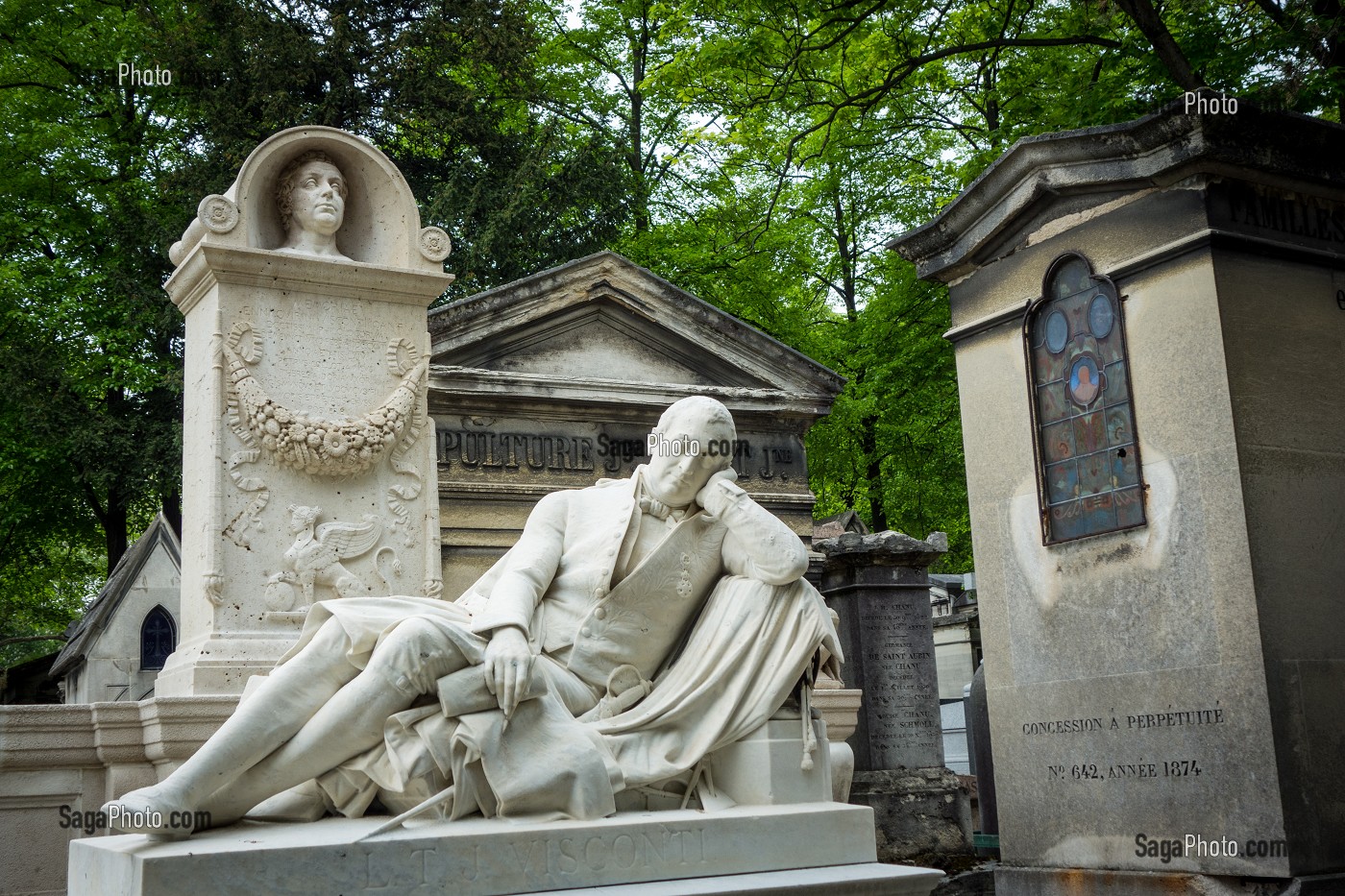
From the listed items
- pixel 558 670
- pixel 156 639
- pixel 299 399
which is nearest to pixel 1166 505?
pixel 558 670

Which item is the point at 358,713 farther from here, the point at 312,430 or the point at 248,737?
the point at 312,430

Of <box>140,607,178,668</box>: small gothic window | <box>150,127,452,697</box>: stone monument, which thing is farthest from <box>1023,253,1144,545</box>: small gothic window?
<box>140,607,178,668</box>: small gothic window

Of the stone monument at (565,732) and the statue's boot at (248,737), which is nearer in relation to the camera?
the statue's boot at (248,737)

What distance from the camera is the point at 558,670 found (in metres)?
4.49

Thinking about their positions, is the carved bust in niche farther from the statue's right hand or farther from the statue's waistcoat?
the statue's right hand

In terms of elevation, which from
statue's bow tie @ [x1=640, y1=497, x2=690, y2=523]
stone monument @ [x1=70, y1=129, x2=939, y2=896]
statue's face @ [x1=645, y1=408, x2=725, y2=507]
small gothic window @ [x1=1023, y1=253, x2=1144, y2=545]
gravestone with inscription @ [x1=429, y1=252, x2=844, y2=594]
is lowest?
stone monument @ [x1=70, y1=129, x2=939, y2=896]

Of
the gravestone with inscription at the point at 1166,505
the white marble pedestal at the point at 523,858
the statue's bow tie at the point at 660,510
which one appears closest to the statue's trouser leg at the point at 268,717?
the white marble pedestal at the point at 523,858

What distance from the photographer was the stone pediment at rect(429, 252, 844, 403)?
37.8 ft

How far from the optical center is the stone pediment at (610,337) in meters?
11.5

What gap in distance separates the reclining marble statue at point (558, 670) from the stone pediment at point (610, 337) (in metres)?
6.59

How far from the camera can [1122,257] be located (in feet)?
22.8

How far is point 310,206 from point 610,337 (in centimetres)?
507

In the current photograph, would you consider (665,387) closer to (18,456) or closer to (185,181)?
(185,181)

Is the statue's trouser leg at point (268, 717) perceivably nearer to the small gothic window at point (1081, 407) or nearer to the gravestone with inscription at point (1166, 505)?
the gravestone with inscription at point (1166, 505)
